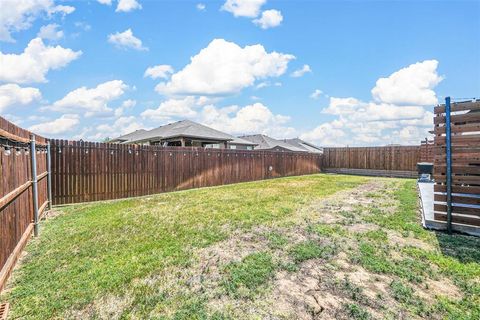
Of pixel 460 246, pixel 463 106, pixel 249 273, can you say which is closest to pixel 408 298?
pixel 249 273

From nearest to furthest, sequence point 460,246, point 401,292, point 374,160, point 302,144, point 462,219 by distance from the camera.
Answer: point 401,292, point 460,246, point 462,219, point 374,160, point 302,144

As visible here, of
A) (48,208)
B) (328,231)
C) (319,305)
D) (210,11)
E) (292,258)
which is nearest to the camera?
(319,305)

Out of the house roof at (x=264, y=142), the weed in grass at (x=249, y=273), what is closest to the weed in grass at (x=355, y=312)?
the weed in grass at (x=249, y=273)

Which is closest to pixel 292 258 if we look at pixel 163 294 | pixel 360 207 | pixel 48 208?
pixel 163 294

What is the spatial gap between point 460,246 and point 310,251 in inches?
90.6

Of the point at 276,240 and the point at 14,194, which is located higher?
the point at 14,194

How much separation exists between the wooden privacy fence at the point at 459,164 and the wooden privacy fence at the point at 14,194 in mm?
6463

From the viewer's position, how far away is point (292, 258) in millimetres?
3484

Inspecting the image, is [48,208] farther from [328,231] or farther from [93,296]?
[328,231]

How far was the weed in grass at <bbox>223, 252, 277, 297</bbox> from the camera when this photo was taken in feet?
8.96

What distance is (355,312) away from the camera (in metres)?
2.31

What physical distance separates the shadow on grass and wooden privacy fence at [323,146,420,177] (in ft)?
51.2

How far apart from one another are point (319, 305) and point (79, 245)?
3665mm

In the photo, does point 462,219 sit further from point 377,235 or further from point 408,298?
point 408,298
